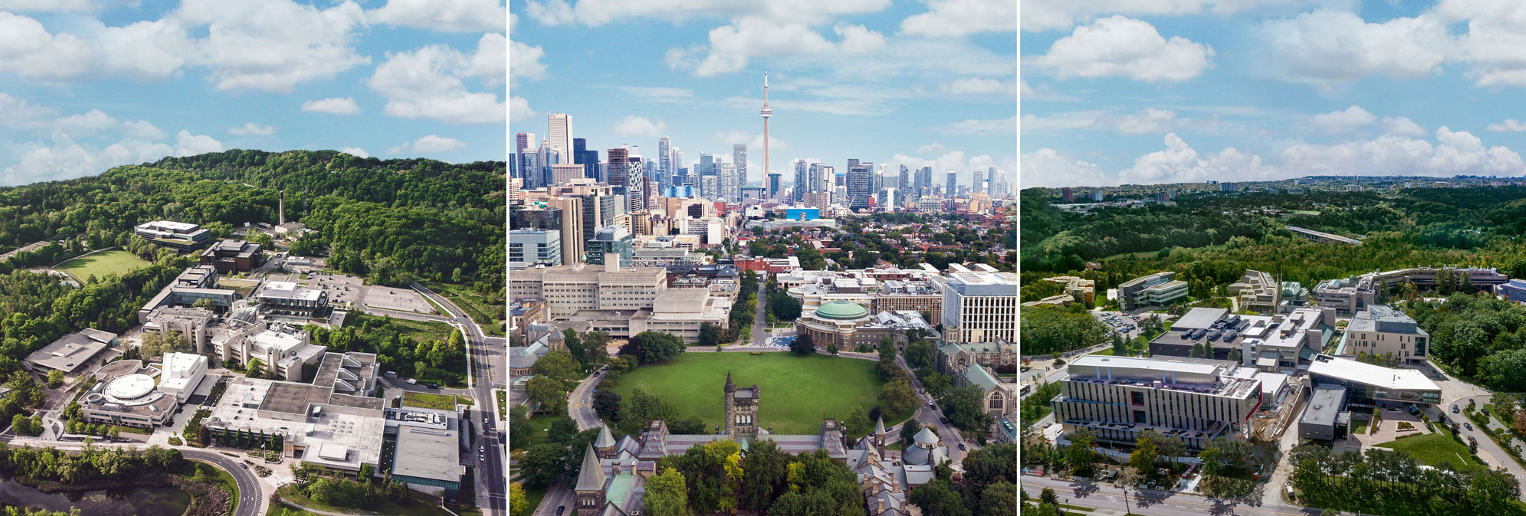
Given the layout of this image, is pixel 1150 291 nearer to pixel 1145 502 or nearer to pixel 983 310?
pixel 1145 502

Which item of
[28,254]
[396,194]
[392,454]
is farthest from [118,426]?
[396,194]

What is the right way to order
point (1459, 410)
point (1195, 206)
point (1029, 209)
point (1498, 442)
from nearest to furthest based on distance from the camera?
point (1498, 442)
point (1459, 410)
point (1029, 209)
point (1195, 206)

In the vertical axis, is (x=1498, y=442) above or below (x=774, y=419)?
below

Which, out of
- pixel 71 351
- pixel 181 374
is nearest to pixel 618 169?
pixel 181 374

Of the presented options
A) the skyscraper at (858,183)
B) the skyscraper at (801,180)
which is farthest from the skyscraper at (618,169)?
the skyscraper at (858,183)

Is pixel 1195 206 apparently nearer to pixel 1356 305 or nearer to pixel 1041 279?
pixel 1356 305

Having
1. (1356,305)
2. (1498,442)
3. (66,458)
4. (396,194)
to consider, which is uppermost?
(396,194)
